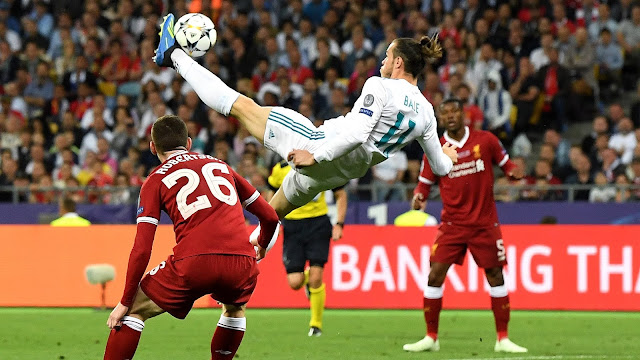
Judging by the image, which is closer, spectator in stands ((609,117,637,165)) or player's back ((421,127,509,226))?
player's back ((421,127,509,226))

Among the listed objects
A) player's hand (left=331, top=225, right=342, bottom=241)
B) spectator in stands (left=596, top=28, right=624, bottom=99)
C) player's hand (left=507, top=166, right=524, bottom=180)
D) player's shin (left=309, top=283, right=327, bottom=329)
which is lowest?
player's shin (left=309, top=283, right=327, bottom=329)

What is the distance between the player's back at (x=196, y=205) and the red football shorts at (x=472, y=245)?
13.6 ft

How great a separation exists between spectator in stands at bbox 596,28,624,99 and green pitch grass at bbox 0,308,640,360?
5.60m

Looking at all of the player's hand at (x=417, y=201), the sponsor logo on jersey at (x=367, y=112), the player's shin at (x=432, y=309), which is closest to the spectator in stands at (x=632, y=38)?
the player's hand at (x=417, y=201)

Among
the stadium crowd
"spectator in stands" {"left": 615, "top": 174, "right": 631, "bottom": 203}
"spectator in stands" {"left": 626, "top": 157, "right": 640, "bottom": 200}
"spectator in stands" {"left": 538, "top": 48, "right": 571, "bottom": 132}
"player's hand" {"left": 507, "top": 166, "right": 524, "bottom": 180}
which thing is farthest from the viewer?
"spectator in stands" {"left": 538, "top": 48, "right": 571, "bottom": 132}

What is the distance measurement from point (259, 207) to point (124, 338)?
1.33m

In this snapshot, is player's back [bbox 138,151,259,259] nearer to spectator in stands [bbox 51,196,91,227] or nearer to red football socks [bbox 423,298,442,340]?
red football socks [bbox 423,298,442,340]

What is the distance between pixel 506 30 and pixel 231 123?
16.7ft

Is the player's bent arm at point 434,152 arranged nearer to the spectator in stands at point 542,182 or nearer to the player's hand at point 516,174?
the player's hand at point 516,174

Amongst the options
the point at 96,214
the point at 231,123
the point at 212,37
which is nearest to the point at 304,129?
the point at 212,37

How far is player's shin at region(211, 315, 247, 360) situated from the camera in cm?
816

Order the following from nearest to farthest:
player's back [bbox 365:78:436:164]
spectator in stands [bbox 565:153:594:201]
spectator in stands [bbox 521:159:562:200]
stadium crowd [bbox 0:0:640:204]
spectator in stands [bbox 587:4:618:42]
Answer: player's back [bbox 365:78:436:164] < spectator in stands [bbox 521:159:562:200] < spectator in stands [bbox 565:153:594:201] < stadium crowd [bbox 0:0:640:204] < spectator in stands [bbox 587:4:618:42]

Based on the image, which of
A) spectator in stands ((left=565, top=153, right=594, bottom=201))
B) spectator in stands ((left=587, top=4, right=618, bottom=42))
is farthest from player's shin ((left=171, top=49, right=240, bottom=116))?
spectator in stands ((left=587, top=4, right=618, bottom=42))

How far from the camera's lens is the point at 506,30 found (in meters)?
20.0
